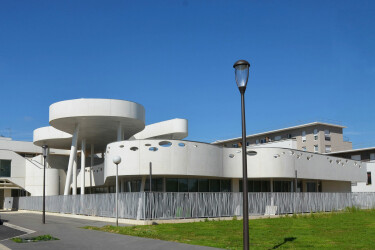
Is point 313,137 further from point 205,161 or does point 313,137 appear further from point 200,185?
point 205,161

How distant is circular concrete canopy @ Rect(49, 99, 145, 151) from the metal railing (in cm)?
566

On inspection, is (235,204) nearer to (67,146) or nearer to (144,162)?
(144,162)

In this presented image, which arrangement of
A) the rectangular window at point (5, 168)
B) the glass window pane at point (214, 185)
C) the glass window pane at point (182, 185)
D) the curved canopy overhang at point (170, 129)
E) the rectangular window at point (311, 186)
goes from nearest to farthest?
the glass window pane at point (182, 185)
the glass window pane at point (214, 185)
the rectangular window at point (311, 186)
the curved canopy overhang at point (170, 129)
the rectangular window at point (5, 168)

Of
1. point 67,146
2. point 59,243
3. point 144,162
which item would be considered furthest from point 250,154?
point 67,146

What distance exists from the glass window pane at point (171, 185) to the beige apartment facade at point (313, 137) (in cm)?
4028

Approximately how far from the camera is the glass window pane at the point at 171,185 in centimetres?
3003

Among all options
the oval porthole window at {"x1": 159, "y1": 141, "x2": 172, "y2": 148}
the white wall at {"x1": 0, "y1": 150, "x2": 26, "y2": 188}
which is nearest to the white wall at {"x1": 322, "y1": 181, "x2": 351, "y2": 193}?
the oval porthole window at {"x1": 159, "y1": 141, "x2": 172, "y2": 148}

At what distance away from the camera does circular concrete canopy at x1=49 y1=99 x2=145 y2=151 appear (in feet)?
100

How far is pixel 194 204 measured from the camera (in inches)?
971

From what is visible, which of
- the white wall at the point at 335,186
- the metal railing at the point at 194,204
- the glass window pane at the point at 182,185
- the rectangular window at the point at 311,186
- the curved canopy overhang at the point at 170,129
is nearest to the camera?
the metal railing at the point at 194,204

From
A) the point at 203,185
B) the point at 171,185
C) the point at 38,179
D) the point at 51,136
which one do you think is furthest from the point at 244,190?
the point at 38,179

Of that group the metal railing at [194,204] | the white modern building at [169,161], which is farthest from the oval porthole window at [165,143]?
the metal railing at [194,204]

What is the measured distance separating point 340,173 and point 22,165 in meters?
32.9

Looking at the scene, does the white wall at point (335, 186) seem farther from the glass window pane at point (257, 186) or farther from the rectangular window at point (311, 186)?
the glass window pane at point (257, 186)
